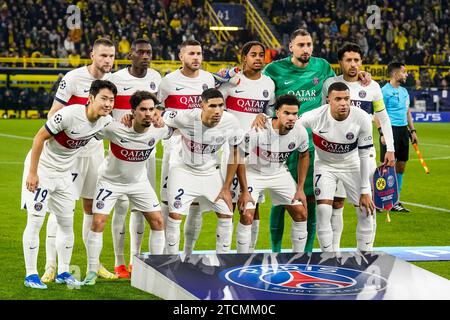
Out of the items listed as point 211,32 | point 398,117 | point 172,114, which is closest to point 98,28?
point 211,32

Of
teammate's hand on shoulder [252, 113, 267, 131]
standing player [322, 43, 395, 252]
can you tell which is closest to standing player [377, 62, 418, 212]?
standing player [322, 43, 395, 252]

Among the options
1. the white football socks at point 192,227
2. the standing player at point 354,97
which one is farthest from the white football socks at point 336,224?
the white football socks at point 192,227

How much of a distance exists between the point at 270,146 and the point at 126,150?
1.36 m

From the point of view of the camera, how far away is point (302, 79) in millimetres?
8812

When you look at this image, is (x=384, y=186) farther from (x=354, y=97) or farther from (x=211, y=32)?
(x=211, y=32)

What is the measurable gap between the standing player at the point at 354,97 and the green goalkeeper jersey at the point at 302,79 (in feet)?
0.33

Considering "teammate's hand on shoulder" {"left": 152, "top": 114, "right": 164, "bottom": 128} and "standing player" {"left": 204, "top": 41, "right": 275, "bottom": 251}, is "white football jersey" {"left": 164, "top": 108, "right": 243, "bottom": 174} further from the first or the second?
"standing player" {"left": 204, "top": 41, "right": 275, "bottom": 251}

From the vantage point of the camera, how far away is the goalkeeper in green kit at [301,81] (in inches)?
344

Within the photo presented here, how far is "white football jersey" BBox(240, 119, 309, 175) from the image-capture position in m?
8.34

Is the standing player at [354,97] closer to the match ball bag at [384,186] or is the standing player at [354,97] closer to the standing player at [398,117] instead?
the match ball bag at [384,186]

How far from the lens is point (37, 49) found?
104ft

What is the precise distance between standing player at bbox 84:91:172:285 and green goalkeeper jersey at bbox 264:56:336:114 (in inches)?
56.0
